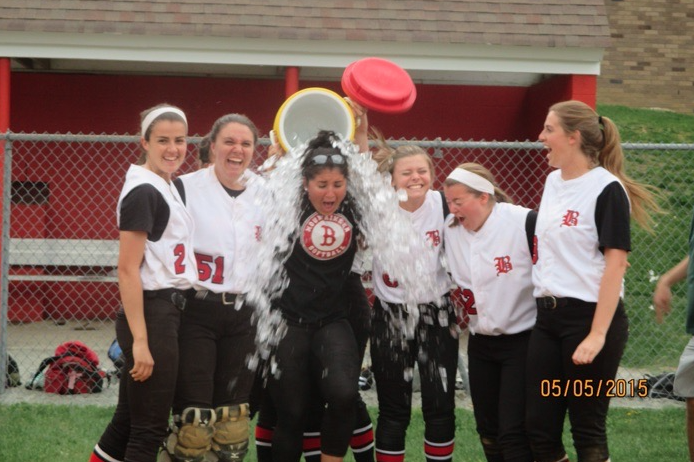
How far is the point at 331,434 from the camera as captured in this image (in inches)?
183

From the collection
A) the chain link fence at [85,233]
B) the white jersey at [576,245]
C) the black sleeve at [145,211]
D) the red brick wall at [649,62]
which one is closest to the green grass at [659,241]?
the chain link fence at [85,233]

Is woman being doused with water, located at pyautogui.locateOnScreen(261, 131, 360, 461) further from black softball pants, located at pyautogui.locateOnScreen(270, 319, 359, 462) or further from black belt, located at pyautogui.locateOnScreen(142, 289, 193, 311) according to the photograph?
black belt, located at pyautogui.locateOnScreen(142, 289, 193, 311)

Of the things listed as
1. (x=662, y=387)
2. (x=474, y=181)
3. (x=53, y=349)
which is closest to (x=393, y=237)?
(x=474, y=181)

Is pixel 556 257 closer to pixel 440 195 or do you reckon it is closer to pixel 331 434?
pixel 440 195

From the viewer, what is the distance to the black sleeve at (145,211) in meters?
4.21

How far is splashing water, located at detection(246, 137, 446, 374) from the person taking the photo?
15.6 ft

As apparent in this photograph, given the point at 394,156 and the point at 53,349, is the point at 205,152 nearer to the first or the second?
the point at 394,156

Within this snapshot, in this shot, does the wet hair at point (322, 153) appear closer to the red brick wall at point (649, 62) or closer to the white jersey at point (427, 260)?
the white jersey at point (427, 260)

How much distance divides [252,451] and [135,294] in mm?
2100

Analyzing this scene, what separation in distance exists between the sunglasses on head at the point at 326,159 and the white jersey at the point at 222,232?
35 cm

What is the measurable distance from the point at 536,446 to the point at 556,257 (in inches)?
35.0

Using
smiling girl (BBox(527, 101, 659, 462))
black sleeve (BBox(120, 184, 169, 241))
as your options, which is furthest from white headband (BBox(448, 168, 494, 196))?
black sleeve (BBox(120, 184, 169, 241))

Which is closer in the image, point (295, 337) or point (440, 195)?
point (295, 337)

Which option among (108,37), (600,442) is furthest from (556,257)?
(108,37)
